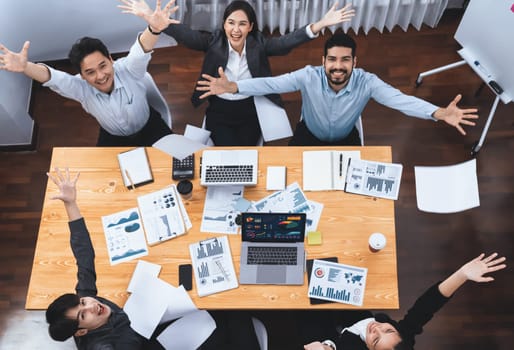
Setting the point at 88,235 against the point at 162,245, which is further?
the point at 162,245

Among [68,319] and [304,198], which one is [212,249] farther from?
[68,319]

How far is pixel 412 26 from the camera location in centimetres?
415

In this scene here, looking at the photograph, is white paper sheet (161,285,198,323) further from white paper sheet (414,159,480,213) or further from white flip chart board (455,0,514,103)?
white flip chart board (455,0,514,103)

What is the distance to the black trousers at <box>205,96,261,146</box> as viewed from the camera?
10.3ft

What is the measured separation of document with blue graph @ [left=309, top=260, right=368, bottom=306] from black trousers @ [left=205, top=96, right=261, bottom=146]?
1040mm

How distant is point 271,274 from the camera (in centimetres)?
240

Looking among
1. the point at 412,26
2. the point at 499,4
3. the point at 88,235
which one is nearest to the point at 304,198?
the point at 88,235

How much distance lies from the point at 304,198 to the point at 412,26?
7.64 ft

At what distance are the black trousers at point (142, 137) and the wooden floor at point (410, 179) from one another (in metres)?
0.65

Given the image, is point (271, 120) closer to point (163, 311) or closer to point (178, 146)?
point (178, 146)

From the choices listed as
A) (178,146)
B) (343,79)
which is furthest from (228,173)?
(343,79)

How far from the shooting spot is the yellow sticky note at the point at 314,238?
245 centimetres

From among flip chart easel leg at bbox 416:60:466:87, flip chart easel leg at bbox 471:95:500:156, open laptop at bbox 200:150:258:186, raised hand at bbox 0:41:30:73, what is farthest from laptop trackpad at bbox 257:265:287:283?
flip chart easel leg at bbox 416:60:466:87

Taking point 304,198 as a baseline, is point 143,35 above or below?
above
